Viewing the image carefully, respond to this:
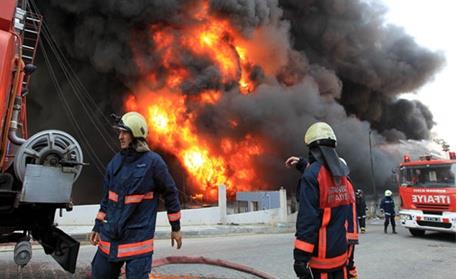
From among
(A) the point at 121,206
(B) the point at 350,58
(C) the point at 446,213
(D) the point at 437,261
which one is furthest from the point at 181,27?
(A) the point at 121,206

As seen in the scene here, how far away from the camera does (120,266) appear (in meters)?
2.89

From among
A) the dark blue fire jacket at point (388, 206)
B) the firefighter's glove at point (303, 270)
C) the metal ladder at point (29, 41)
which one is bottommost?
the firefighter's glove at point (303, 270)

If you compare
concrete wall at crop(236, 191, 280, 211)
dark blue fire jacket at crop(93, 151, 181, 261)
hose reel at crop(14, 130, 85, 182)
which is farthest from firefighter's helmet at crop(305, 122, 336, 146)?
concrete wall at crop(236, 191, 280, 211)

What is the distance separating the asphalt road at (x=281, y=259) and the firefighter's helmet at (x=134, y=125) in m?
2.45

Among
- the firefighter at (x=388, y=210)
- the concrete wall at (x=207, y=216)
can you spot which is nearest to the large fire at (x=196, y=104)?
the concrete wall at (x=207, y=216)

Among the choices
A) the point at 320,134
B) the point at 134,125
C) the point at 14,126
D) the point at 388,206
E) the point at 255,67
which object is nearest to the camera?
the point at 320,134

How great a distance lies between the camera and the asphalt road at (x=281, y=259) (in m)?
5.10

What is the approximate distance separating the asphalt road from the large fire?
11310 mm

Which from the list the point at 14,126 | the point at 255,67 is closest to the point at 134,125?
the point at 14,126

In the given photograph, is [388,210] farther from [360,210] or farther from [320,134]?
[320,134]

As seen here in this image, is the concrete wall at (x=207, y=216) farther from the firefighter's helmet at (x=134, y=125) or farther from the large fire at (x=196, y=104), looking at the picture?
the firefighter's helmet at (x=134, y=125)

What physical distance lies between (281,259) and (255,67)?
16.2 m

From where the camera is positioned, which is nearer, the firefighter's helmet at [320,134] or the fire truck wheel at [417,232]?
the firefighter's helmet at [320,134]

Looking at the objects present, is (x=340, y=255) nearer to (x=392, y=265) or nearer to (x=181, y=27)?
(x=392, y=265)
